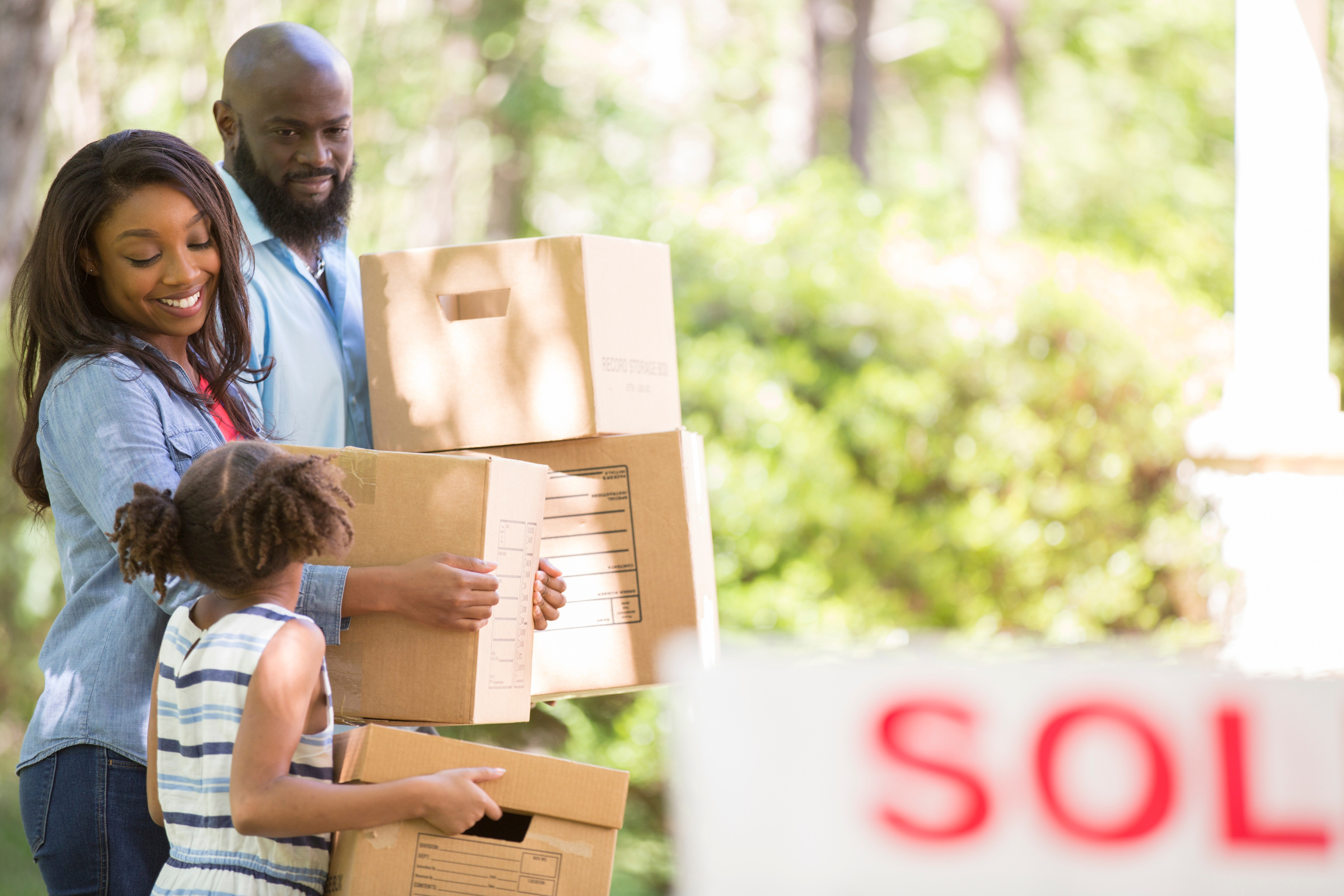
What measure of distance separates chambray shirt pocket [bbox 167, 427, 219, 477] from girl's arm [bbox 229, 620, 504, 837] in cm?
32

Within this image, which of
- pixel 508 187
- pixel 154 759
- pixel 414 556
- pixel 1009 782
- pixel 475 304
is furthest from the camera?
pixel 508 187

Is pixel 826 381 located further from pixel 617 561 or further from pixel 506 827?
pixel 506 827

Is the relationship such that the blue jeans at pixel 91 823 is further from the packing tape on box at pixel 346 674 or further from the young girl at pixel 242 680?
the packing tape on box at pixel 346 674

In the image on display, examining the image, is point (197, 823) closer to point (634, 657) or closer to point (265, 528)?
point (265, 528)

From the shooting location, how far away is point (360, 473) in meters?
1.86

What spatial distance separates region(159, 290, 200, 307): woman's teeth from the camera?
5.75 feet

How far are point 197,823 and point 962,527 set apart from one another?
440 cm

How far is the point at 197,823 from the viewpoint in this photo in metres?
1.57

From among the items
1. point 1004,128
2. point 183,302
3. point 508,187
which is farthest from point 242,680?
point 1004,128

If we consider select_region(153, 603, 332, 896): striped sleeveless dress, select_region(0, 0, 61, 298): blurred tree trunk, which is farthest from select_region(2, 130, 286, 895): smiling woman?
select_region(0, 0, 61, 298): blurred tree trunk

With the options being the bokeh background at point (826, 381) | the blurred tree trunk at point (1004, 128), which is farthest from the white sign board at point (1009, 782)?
the blurred tree trunk at point (1004, 128)

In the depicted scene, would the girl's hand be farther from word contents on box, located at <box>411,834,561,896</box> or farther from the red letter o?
the red letter o

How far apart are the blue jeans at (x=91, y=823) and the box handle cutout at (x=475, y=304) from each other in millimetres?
906

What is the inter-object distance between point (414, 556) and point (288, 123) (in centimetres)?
86
